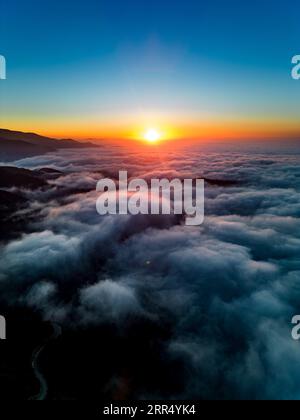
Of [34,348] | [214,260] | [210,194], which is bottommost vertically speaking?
[34,348]

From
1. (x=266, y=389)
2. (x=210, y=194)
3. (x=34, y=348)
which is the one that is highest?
(x=210, y=194)

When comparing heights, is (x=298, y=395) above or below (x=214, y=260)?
below

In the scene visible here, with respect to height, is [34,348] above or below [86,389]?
above

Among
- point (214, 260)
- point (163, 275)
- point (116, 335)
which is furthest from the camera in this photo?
A: point (214, 260)

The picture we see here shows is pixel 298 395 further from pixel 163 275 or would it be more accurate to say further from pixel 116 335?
pixel 163 275
